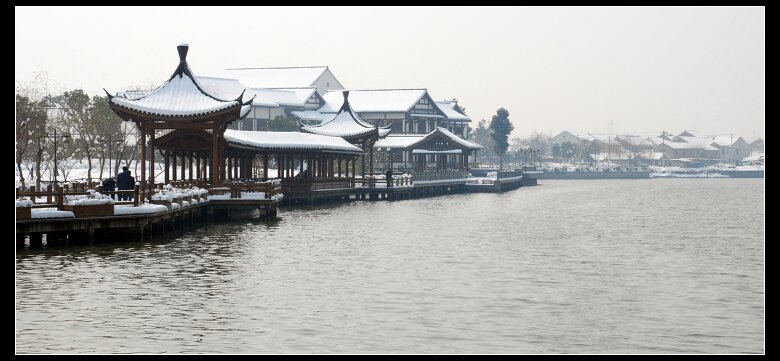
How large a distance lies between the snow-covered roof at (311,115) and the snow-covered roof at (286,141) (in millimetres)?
37839

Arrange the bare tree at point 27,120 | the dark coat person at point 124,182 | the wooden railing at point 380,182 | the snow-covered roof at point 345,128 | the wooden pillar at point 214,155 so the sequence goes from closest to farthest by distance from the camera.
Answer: the dark coat person at point 124,182 → the wooden pillar at point 214,155 → the bare tree at point 27,120 → the snow-covered roof at point 345,128 → the wooden railing at point 380,182

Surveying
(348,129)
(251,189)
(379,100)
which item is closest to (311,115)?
(379,100)

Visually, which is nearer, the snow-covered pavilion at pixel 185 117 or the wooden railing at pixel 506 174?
the snow-covered pavilion at pixel 185 117

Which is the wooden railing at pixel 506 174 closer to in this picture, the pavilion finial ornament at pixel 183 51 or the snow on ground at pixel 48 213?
the pavilion finial ornament at pixel 183 51

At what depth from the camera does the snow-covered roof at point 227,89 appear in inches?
4119

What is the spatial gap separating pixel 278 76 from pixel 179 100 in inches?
3116

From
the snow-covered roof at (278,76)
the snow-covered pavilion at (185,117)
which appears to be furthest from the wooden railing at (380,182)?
the snow-covered roof at (278,76)

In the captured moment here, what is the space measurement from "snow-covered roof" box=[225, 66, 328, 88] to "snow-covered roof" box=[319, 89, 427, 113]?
13.5 ft

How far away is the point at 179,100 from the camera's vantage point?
46688 mm

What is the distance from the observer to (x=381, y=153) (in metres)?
103

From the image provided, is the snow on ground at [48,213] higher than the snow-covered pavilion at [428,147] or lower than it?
lower
